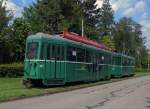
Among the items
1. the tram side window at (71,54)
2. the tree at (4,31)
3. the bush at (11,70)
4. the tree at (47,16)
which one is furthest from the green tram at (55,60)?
the tree at (47,16)

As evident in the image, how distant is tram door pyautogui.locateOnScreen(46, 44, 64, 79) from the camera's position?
26250 mm

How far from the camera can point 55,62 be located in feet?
88.1

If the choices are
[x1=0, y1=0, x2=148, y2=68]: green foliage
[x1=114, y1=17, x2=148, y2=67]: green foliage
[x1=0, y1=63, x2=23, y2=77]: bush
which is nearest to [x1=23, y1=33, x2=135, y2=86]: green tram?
[x1=0, y1=0, x2=148, y2=68]: green foliage

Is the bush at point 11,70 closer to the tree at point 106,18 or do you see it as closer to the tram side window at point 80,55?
the tram side window at point 80,55

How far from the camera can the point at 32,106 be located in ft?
52.9

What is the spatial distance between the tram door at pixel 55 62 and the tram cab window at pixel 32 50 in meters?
0.79

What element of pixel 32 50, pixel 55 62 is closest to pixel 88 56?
pixel 55 62

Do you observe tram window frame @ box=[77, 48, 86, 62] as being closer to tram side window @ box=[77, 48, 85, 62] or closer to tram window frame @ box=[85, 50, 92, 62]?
tram side window @ box=[77, 48, 85, 62]

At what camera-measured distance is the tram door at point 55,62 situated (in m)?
26.2

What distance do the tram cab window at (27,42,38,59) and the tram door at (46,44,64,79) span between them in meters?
0.79

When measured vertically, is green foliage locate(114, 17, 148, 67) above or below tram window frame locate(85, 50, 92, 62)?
above

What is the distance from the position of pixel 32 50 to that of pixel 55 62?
1660 millimetres

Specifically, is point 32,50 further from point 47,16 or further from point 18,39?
point 47,16

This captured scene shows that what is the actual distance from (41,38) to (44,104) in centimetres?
920
